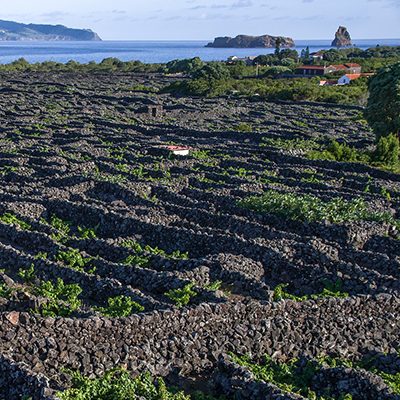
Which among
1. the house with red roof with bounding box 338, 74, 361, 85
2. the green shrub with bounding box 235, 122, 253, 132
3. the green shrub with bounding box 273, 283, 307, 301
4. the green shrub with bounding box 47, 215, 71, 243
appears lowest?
the green shrub with bounding box 273, 283, 307, 301

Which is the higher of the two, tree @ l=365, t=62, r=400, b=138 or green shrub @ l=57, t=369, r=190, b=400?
tree @ l=365, t=62, r=400, b=138

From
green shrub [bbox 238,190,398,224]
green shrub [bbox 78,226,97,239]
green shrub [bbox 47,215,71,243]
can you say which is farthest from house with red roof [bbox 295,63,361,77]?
green shrub [bbox 78,226,97,239]

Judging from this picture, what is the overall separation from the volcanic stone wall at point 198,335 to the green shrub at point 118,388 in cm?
40

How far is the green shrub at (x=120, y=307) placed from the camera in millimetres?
15922

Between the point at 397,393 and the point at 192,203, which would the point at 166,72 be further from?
the point at 397,393

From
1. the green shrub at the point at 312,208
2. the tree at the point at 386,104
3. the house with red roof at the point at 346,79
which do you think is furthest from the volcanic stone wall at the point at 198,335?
the house with red roof at the point at 346,79

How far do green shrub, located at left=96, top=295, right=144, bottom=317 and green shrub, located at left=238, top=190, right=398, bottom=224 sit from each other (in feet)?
32.7

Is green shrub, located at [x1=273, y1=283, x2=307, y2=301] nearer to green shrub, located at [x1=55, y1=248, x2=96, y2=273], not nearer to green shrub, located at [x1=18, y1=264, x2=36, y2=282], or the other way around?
green shrub, located at [x1=55, y1=248, x2=96, y2=273]

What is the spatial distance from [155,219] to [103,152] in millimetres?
15029

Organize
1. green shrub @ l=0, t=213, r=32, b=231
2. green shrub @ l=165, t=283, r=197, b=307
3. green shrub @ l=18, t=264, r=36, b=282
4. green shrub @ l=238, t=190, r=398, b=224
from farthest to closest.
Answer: green shrub @ l=238, t=190, r=398, b=224 < green shrub @ l=0, t=213, r=32, b=231 < green shrub @ l=18, t=264, r=36, b=282 < green shrub @ l=165, t=283, r=197, b=307

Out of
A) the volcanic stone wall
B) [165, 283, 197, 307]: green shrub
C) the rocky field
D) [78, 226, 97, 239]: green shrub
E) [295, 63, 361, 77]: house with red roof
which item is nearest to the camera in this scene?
the volcanic stone wall

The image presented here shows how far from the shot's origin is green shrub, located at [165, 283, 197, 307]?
16953 mm

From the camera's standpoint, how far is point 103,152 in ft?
128

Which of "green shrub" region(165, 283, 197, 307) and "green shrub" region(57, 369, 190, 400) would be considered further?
"green shrub" region(165, 283, 197, 307)
